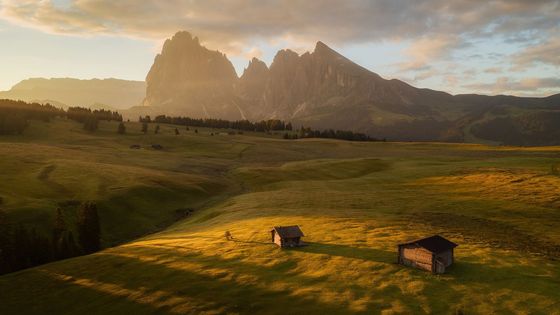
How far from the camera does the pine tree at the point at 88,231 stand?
76.9 m

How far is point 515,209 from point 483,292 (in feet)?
134

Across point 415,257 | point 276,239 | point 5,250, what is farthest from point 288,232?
point 5,250

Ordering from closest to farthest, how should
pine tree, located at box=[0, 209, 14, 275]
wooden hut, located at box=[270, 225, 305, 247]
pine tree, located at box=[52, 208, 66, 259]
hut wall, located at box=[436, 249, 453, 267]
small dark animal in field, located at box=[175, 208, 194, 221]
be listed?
1. hut wall, located at box=[436, 249, 453, 267]
2. wooden hut, located at box=[270, 225, 305, 247]
3. pine tree, located at box=[0, 209, 14, 275]
4. pine tree, located at box=[52, 208, 66, 259]
5. small dark animal in field, located at box=[175, 208, 194, 221]

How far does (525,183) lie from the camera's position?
318 ft

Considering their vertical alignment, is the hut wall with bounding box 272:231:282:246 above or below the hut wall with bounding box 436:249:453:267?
below

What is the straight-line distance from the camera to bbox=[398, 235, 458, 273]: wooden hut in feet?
153

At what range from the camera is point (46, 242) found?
7188cm

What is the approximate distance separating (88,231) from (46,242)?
729 cm

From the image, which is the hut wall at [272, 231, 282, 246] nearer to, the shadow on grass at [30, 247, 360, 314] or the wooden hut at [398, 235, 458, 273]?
the shadow on grass at [30, 247, 360, 314]

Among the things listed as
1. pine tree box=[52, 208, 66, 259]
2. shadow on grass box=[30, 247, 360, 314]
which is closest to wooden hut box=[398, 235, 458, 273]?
shadow on grass box=[30, 247, 360, 314]

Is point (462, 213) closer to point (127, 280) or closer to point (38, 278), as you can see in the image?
point (127, 280)

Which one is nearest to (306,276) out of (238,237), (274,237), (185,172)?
(274,237)

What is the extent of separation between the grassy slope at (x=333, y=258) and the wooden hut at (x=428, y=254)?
133 centimetres

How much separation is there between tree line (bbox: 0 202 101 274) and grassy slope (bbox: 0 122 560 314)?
8.29 m
